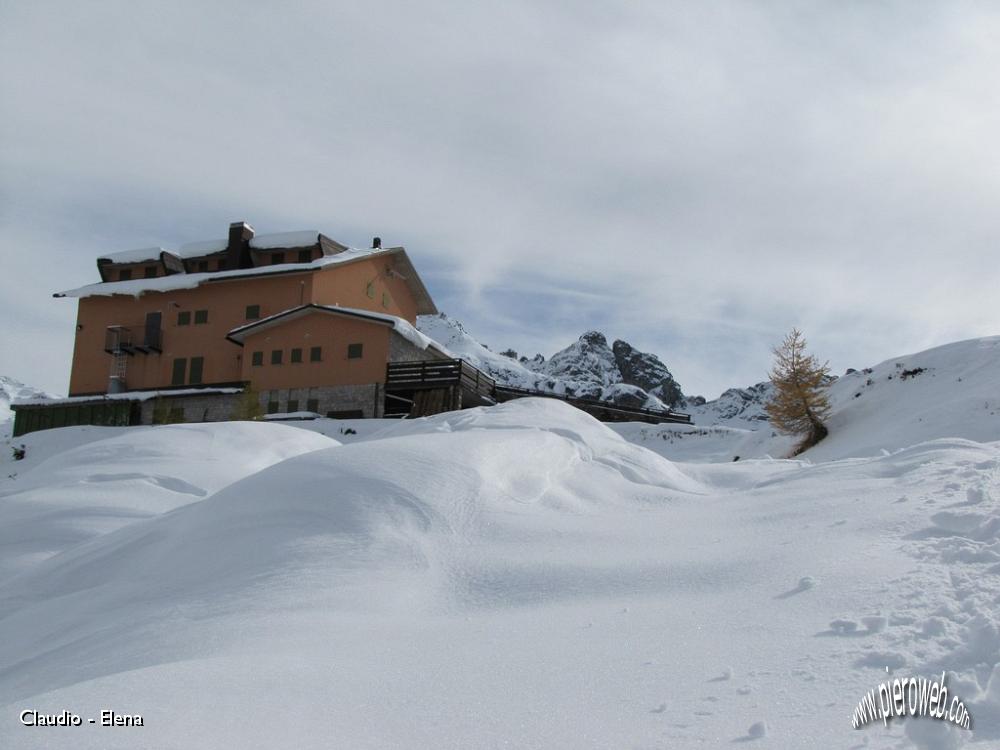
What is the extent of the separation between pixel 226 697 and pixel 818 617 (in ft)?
11.8

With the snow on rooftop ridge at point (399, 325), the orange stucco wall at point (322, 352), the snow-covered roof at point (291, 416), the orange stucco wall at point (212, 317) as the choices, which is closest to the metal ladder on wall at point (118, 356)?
the orange stucco wall at point (212, 317)

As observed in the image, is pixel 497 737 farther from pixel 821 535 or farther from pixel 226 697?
pixel 821 535

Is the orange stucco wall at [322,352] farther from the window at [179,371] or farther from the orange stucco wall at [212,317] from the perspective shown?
the window at [179,371]

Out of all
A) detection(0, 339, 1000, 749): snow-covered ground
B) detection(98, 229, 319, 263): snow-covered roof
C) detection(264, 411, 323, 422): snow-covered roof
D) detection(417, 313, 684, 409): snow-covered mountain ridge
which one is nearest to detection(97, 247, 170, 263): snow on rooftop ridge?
detection(98, 229, 319, 263): snow-covered roof

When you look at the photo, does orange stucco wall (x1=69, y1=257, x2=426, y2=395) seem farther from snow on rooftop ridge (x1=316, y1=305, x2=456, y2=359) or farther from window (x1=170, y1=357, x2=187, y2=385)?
snow on rooftop ridge (x1=316, y1=305, x2=456, y2=359)

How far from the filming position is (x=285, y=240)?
41.1 m

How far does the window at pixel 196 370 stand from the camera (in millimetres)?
38562

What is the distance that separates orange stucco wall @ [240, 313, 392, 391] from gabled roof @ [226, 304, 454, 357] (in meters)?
0.21

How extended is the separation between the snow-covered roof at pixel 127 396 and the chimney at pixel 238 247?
284 inches

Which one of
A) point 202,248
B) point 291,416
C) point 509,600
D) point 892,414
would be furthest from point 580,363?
point 509,600

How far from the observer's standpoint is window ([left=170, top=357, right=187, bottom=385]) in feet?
128

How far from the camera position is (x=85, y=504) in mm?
12609

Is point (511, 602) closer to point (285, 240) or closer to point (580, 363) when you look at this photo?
point (285, 240)

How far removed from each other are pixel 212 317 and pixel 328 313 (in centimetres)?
690
